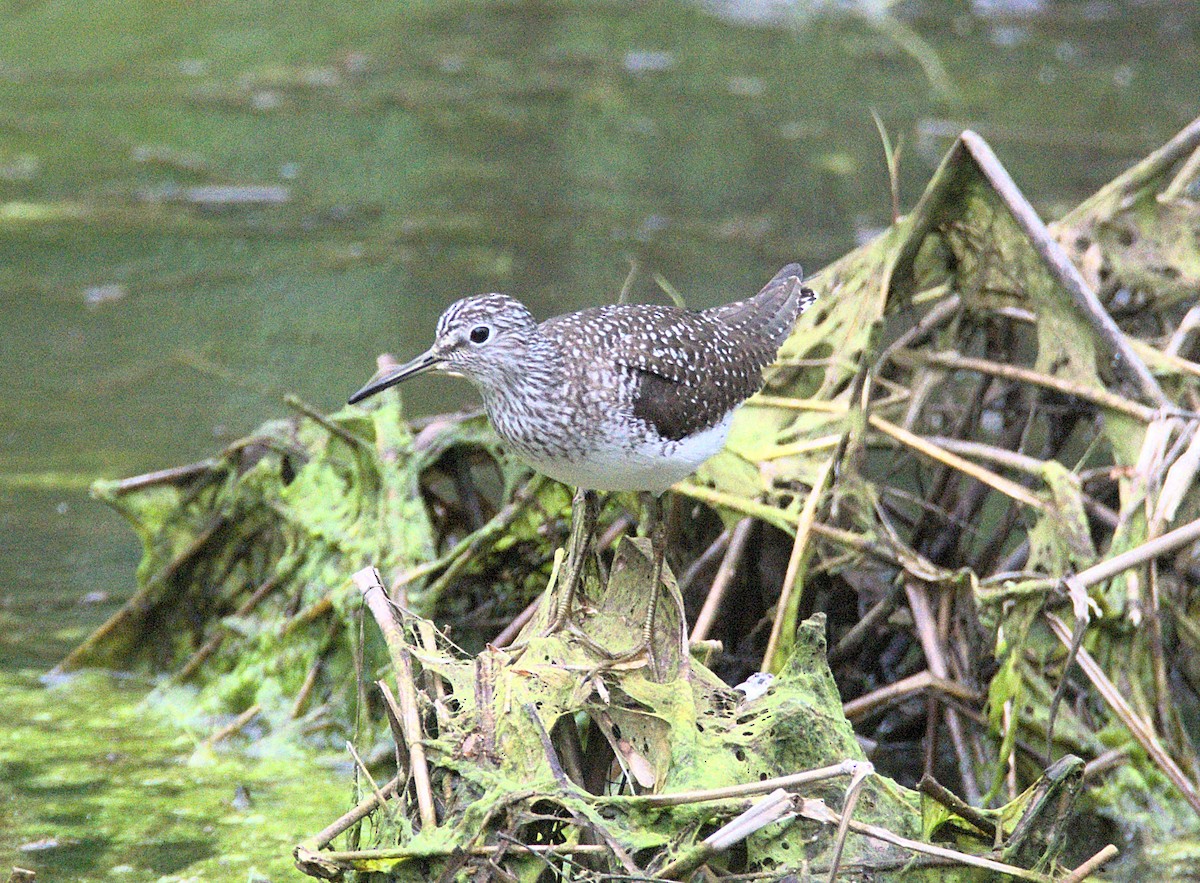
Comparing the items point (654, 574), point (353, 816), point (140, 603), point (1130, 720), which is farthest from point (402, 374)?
point (1130, 720)

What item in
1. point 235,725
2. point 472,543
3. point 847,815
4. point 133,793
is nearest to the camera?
point 847,815

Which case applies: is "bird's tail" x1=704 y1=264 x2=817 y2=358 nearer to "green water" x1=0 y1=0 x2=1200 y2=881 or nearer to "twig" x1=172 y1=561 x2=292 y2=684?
"twig" x1=172 y1=561 x2=292 y2=684

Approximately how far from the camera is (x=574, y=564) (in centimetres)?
415

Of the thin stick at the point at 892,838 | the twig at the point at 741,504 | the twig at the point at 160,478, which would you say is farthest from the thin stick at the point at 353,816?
the twig at the point at 160,478

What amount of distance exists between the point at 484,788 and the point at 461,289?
6.12 meters

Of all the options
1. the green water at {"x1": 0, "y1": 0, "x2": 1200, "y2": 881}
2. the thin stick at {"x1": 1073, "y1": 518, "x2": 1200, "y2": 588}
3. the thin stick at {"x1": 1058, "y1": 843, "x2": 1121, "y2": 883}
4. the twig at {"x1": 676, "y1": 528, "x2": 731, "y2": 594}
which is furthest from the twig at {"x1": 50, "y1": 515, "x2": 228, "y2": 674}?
the thin stick at {"x1": 1058, "y1": 843, "x2": 1121, "y2": 883}

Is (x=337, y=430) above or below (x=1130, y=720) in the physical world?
above

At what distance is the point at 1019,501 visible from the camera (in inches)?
197

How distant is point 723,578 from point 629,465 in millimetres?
842

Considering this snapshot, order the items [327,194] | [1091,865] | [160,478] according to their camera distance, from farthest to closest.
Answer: [327,194], [160,478], [1091,865]

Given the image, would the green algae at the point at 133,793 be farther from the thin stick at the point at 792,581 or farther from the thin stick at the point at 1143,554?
the thin stick at the point at 1143,554

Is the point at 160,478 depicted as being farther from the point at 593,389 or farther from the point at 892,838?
the point at 892,838

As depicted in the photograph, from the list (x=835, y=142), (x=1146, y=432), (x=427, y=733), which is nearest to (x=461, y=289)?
(x=835, y=142)

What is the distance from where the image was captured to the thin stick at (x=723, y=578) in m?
4.81
